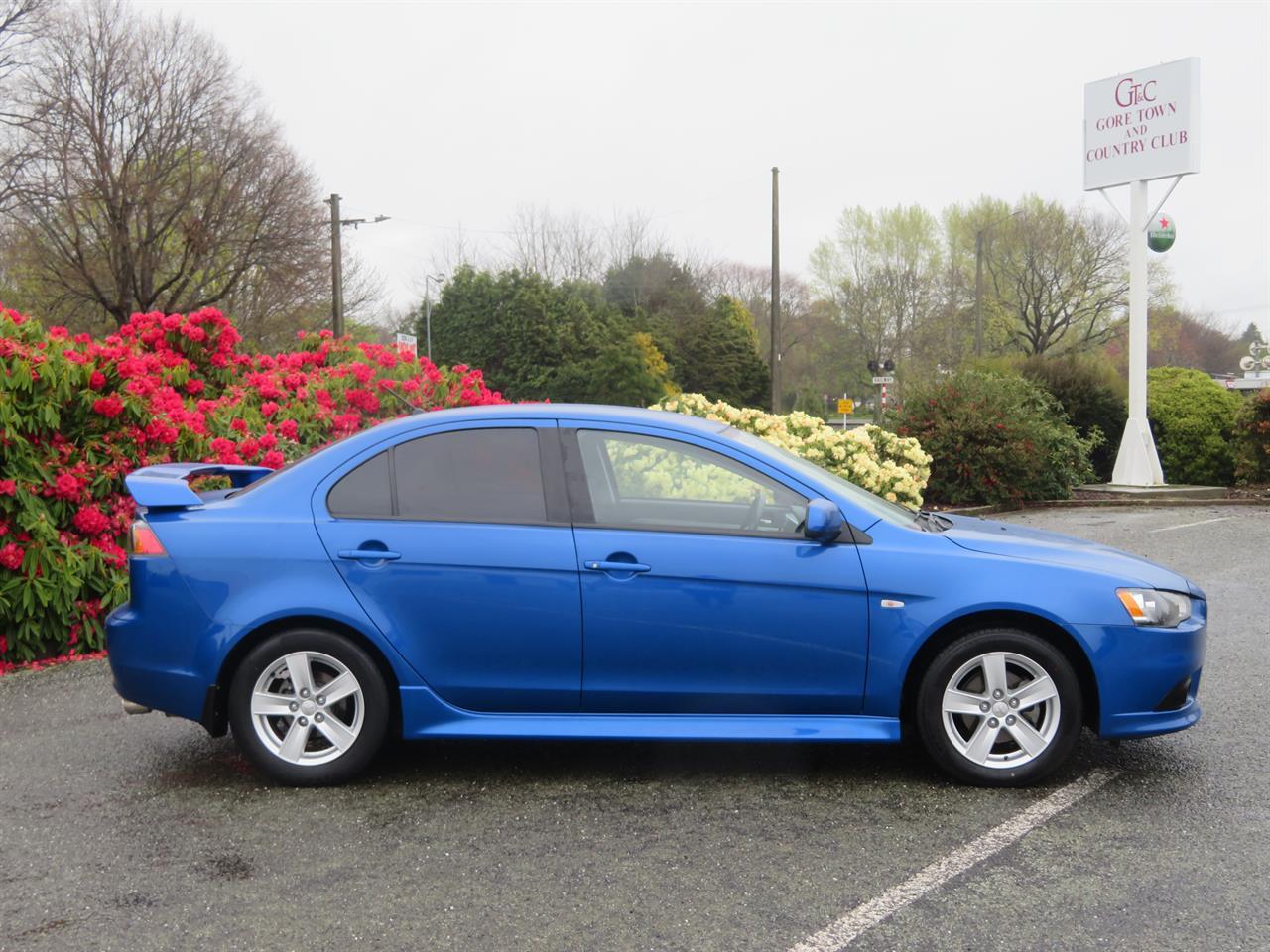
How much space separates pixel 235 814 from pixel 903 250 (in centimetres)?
5743

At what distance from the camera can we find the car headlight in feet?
14.8

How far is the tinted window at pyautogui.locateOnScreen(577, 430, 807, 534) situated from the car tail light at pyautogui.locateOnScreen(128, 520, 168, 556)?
173 cm

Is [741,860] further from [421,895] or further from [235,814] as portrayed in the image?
[235,814]

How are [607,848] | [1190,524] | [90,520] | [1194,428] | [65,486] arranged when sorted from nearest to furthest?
[607,848] < [65,486] < [90,520] < [1190,524] < [1194,428]

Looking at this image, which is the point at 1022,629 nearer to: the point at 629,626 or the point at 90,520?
the point at 629,626

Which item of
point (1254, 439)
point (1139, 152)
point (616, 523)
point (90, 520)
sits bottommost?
point (90, 520)

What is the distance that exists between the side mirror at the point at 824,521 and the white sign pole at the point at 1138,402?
55.9ft

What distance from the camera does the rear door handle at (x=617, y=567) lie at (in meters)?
4.49

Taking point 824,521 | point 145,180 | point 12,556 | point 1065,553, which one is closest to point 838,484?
point 824,521

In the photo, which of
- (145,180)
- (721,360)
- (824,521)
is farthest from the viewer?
(721,360)

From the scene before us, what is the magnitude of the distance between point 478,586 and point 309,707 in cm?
83

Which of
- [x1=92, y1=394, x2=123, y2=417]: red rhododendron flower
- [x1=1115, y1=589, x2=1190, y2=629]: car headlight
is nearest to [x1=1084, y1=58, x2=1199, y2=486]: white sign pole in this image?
[x1=1115, y1=589, x2=1190, y2=629]: car headlight

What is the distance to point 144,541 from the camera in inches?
184

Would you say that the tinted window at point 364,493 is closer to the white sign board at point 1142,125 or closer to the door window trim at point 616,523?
the door window trim at point 616,523
